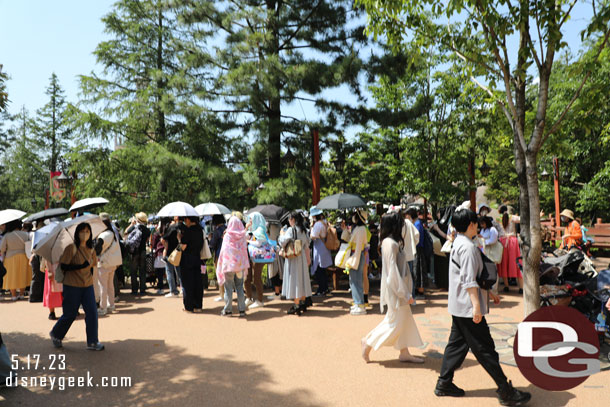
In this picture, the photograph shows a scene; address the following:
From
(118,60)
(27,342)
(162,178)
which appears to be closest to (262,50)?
(162,178)

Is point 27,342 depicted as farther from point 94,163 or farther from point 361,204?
point 94,163

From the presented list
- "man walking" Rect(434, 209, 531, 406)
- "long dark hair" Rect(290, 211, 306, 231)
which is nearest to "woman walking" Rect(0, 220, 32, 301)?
"long dark hair" Rect(290, 211, 306, 231)

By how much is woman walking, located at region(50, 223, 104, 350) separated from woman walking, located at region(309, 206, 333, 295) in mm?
4461

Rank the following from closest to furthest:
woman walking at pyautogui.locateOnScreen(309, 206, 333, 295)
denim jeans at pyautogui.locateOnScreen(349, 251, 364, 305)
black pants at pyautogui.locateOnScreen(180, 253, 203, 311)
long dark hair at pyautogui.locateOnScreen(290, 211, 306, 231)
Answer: denim jeans at pyautogui.locateOnScreen(349, 251, 364, 305)
long dark hair at pyautogui.locateOnScreen(290, 211, 306, 231)
black pants at pyautogui.locateOnScreen(180, 253, 203, 311)
woman walking at pyautogui.locateOnScreen(309, 206, 333, 295)

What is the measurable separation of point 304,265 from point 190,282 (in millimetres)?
2148

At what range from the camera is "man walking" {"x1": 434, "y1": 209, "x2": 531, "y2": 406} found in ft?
12.7

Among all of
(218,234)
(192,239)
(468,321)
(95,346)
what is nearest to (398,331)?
(468,321)

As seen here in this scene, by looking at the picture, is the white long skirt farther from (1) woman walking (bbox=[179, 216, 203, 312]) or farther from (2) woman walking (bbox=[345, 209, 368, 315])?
(1) woman walking (bbox=[179, 216, 203, 312])

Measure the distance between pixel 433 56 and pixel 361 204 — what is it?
8.09 metres

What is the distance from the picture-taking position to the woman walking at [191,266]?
8062mm

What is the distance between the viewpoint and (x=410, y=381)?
4535mm

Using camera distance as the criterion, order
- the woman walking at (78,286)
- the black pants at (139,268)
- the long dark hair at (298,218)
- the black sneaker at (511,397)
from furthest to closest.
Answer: the black pants at (139,268) → the long dark hair at (298,218) → the woman walking at (78,286) → the black sneaker at (511,397)

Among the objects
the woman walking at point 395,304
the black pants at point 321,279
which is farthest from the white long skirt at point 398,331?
the black pants at point 321,279

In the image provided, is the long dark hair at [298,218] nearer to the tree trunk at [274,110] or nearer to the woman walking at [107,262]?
the woman walking at [107,262]
